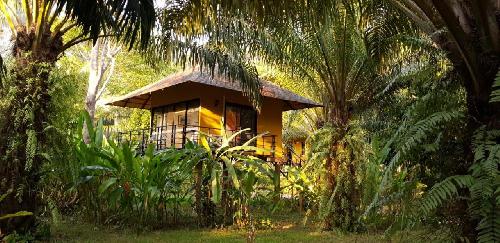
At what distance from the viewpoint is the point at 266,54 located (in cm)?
1060

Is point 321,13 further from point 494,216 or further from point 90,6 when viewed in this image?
point 494,216

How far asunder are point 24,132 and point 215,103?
11.9 metres

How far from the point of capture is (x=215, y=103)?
18500 mm

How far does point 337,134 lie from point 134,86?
22.8 meters

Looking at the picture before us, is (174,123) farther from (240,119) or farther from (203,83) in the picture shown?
(203,83)

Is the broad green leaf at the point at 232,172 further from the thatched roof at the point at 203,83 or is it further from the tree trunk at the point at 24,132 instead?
the thatched roof at the point at 203,83

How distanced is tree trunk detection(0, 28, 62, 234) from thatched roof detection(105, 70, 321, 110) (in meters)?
7.70

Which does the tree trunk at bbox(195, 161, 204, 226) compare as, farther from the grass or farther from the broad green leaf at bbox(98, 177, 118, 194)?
the broad green leaf at bbox(98, 177, 118, 194)

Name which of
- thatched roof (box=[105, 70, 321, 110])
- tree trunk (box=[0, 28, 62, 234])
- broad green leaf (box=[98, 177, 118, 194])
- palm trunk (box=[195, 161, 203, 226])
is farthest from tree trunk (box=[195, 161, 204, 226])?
thatched roof (box=[105, 70, 321, 110])

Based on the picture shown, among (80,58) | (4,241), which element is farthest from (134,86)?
(4,241)

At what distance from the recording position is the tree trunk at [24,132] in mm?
6598

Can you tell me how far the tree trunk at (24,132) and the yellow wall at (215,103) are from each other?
10.6m

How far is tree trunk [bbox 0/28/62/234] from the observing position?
660 centimetres

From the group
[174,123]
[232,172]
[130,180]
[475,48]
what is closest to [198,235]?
[232,172]
